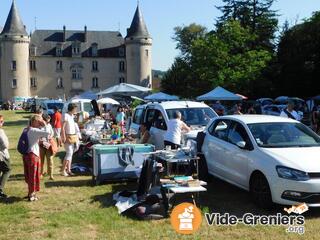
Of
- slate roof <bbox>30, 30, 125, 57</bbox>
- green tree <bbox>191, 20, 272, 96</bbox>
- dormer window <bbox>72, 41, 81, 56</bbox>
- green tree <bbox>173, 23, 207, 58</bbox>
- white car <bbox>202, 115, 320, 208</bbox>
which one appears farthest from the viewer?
dormer window <bbox>72, 41, 81, 56</bbox>

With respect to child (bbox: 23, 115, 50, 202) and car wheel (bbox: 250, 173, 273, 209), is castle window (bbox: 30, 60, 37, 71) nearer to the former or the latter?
child (bbox: 23, 115, 50, 202)

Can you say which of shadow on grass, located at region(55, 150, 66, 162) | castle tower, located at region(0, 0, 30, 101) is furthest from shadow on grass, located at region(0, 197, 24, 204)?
castle tower, located at region(0, 0, 30, 101)

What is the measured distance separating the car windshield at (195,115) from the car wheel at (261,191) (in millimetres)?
5044

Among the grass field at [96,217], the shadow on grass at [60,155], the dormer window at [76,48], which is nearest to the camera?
the grass field at [96,217]

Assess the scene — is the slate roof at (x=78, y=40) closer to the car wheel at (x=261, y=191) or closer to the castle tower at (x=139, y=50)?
the castle tower at (x=139, y=50)

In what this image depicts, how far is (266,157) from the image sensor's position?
827cm

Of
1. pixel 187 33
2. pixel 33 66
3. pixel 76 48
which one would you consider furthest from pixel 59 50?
pixel 187 33

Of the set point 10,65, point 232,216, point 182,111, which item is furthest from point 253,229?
point 10,65

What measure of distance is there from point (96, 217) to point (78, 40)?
8994 cm

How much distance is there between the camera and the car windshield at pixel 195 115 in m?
13.5

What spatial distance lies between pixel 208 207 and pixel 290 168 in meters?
1.67

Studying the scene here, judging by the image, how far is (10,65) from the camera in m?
86.6

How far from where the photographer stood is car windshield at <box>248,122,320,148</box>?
29.1 feet

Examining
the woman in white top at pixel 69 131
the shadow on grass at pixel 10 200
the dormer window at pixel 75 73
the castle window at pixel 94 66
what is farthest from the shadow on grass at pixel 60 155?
the castle window at pixel 94 66
